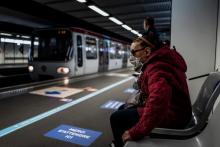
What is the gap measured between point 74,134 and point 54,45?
6329 millimetres

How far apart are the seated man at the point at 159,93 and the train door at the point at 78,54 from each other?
7.76 meters

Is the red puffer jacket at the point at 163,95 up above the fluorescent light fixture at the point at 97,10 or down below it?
below

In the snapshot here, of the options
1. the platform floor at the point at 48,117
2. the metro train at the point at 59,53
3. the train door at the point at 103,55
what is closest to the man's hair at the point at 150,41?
the platform floor at the point at 48,117

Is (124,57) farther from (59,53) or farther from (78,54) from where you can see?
(59,53)

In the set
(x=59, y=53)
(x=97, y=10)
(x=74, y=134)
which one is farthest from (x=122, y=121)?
(x=97, y=10)

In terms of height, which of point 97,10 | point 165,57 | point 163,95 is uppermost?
point 97,10

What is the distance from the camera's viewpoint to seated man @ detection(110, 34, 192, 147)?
65.0 inches

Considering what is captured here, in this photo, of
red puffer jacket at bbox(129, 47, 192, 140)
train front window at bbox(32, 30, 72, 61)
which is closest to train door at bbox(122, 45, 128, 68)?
train front window at bbox(32, 30, 72, 61)

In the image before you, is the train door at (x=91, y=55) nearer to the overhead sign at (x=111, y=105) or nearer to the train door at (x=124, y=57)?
the overhead sign at (x=111, y=105)

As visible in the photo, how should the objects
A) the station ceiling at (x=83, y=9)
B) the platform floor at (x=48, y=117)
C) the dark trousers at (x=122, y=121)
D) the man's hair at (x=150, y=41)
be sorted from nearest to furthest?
1. the man's hair at (x=150, y=41)
2. the dark trousers at (x=122, y=121)
3. the platform floor at (x=48, y=117)
4. the station ceiling at (x=83, y=9)

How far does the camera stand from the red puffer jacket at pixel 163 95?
165 centimetres

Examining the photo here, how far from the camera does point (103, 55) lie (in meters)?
13.6

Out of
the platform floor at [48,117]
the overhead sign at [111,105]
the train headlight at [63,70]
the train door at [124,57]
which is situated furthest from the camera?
the train door at [124,57]

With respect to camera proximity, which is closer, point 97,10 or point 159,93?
point 159,93
